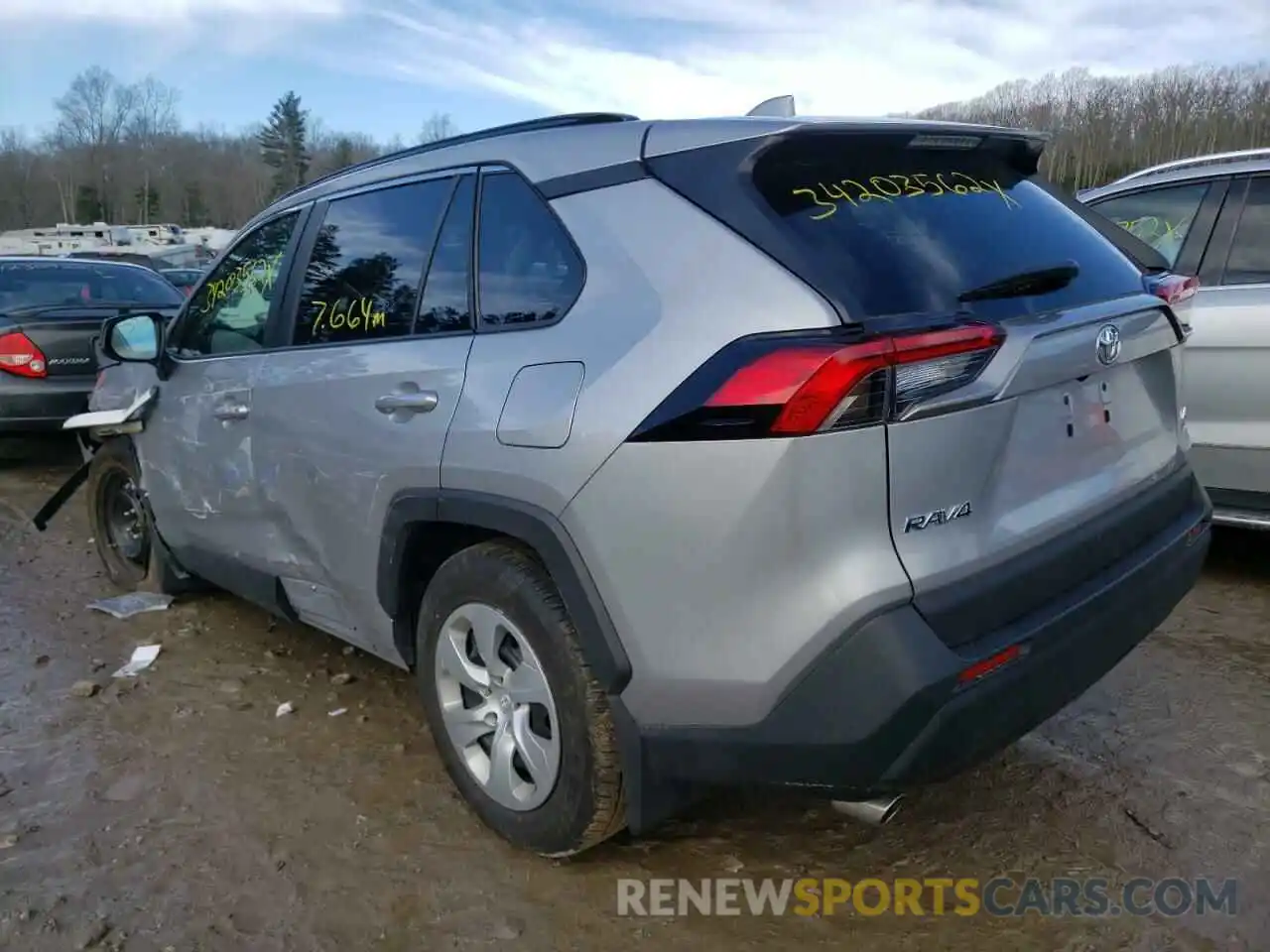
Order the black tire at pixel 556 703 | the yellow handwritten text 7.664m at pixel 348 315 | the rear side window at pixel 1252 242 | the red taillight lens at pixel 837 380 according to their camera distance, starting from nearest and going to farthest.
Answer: the red taillight lens at pixel 837 380
the black tire at pixel 556 703
the yellow handwritten text 7.664m at pixel 348 315
the rear side window at pixel 1252 242

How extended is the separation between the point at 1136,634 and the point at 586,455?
1.43 meters

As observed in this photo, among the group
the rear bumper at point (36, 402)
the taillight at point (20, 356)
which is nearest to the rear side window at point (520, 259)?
the rear bumper at point (36, 402)

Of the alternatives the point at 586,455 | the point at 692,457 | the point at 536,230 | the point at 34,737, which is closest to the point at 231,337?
the point at 34,737

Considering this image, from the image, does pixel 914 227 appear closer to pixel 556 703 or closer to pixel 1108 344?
pixel 1108 344

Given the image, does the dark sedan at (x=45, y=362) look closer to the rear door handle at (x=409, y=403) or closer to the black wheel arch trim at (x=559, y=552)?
the rear door handle at (x=409, y=403)

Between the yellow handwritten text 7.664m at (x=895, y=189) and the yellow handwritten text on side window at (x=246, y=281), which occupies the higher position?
the yellow handwritten text 7.664m at (x=895, y=189)

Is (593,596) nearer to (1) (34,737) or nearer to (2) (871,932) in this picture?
(2) (871,932)

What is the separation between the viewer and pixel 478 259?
2711 millimetres

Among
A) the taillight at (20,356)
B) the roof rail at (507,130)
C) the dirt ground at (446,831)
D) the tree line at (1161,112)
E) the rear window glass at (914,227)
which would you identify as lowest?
the dirt ground at (446,831)

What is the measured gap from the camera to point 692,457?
204 cm

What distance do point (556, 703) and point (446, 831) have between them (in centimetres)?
71

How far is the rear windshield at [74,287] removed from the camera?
7.71m

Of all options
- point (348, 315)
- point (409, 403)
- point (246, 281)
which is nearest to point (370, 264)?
point (348, 315)

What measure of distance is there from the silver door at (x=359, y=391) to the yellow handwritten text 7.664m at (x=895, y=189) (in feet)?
3.14
